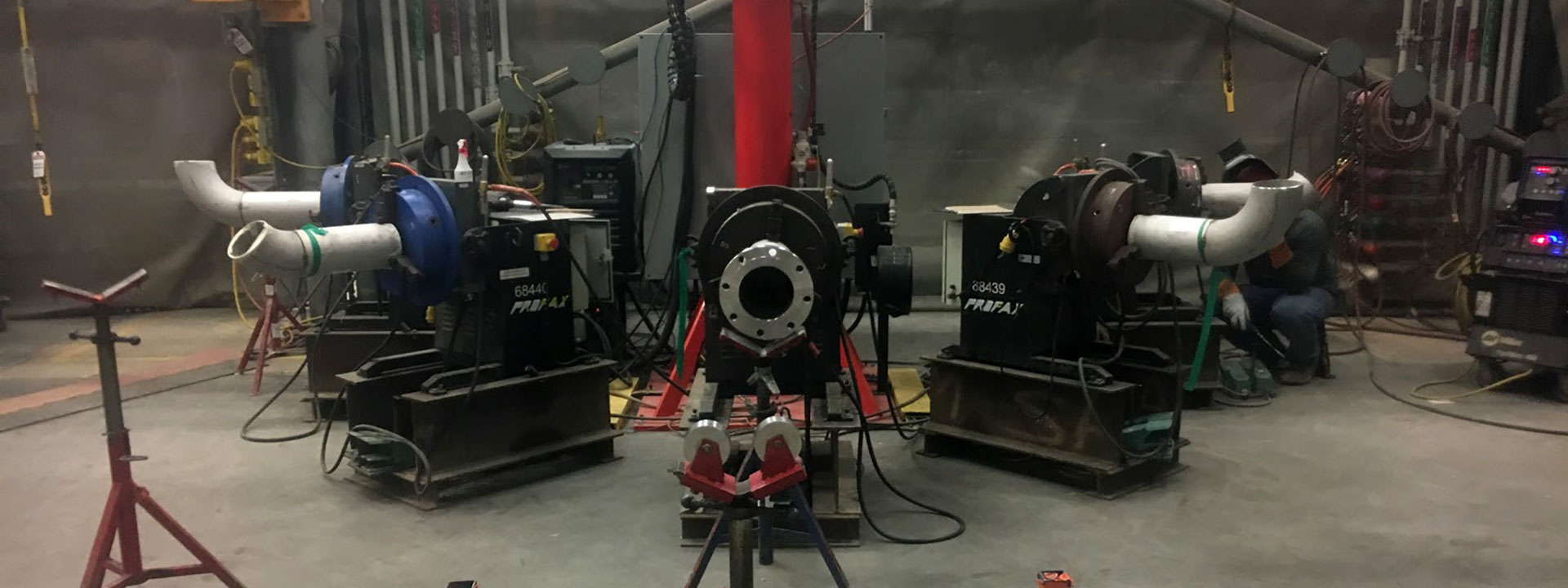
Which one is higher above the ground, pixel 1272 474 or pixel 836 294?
pixel 836 294

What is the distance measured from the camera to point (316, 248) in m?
2.61

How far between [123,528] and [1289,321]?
421 centimetres

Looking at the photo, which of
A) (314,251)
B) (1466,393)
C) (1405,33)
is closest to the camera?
(314,251)

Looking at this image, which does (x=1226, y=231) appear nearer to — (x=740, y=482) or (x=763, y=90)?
(x=740, y=482)

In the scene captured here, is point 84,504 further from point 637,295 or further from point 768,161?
point 637,295

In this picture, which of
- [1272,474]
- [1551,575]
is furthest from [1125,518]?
[1551,575]

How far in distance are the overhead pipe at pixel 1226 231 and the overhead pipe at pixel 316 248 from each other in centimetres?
216

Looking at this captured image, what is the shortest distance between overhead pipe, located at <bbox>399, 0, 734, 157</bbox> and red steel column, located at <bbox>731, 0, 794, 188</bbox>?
1.93 meters

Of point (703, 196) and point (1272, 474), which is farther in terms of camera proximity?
point (703, 196)

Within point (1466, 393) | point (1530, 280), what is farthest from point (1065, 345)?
point (1530, 280)

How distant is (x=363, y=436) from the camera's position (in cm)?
310

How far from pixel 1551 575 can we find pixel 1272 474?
0.83m

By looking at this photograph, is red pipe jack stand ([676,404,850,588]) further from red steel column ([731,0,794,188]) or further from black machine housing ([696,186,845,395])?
red steel column ([731,0,794,188])

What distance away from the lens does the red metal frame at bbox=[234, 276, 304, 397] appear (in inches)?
169
